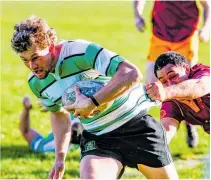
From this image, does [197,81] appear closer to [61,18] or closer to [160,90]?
Result: [160,90]

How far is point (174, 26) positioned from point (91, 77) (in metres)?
4.08

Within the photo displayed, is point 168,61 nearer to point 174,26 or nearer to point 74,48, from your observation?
point 74,48

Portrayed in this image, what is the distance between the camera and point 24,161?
7.63 m

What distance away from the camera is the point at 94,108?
14.8 ft

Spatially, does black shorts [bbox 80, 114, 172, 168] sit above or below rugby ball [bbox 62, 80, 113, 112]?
below

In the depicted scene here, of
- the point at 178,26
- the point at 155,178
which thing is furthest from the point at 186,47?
the point at 155,178

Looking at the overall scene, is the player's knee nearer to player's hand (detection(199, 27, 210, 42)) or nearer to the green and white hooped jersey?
the green and white hooped jersey

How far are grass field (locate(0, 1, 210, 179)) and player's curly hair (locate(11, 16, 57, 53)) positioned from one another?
2661 millimetres

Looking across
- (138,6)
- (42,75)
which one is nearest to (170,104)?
(42,75)

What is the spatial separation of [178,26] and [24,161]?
272 cm

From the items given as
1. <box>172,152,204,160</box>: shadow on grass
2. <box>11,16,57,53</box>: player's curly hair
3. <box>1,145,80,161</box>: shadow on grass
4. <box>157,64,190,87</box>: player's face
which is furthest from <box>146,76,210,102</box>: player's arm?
<box>1,145,80,161</box>: shadow on grass

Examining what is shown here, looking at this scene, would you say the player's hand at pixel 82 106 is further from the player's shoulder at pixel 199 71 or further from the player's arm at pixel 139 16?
the player's arm at pixel 139 16

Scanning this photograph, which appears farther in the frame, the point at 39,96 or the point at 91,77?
the point at 39,96

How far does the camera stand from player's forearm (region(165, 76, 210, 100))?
4.86 meters
